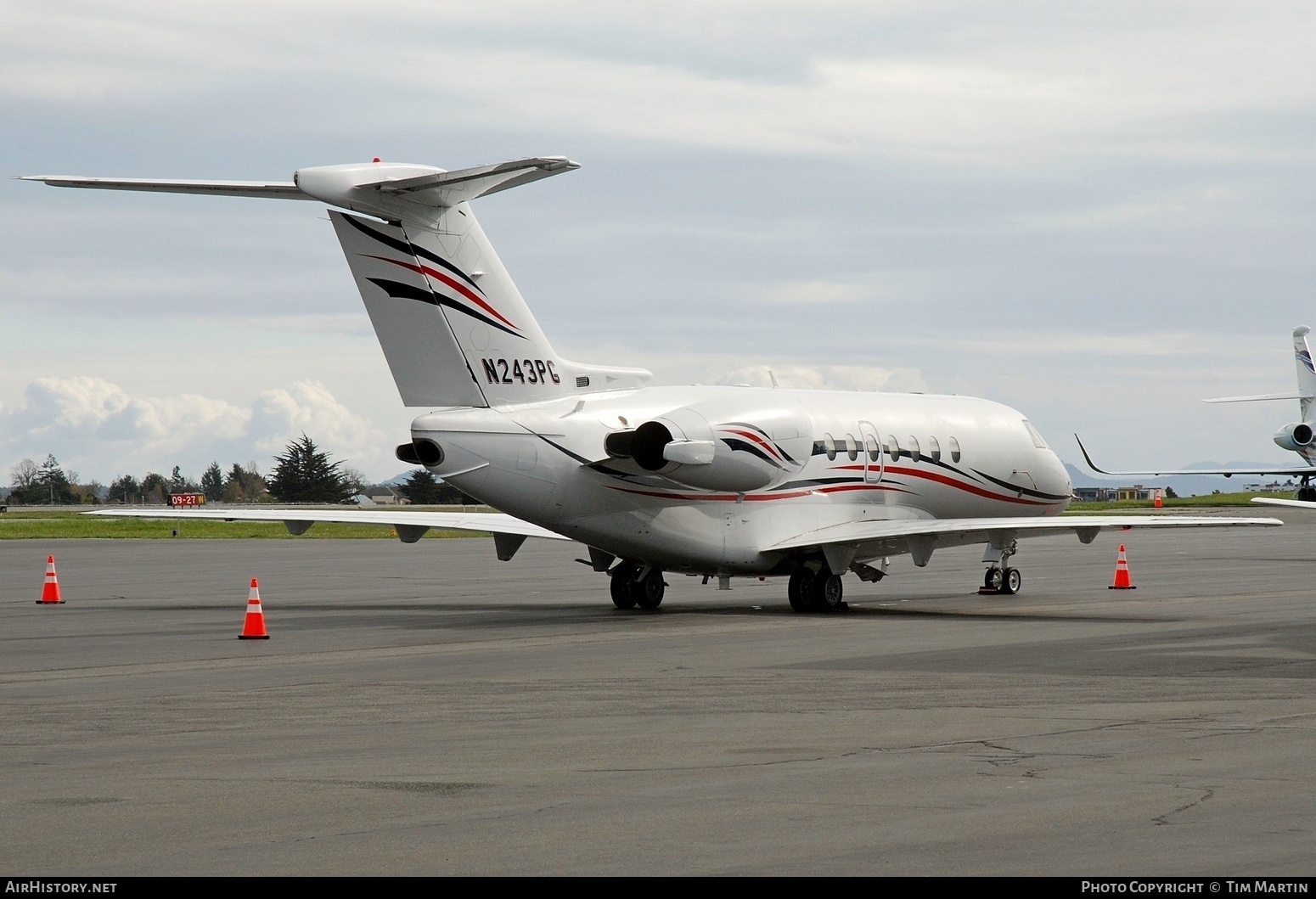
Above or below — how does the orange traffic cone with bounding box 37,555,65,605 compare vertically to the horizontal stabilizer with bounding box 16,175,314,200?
below

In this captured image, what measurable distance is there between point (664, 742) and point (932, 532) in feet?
41.1

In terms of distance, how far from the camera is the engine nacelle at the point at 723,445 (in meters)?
21.6

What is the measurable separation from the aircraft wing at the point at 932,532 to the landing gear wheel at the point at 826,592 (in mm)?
253

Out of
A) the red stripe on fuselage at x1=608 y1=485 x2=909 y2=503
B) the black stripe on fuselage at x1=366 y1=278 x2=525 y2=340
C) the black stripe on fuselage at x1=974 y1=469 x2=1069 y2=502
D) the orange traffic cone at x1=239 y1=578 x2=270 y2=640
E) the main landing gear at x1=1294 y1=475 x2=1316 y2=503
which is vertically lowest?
the orange traffic cone at x1=239 y1=578 x2=270 y2=640

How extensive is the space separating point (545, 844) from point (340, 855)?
896 mm

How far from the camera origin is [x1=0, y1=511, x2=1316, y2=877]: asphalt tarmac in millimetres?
7012

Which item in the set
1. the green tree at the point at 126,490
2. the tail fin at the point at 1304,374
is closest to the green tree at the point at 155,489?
the green tree at the point at 126,490

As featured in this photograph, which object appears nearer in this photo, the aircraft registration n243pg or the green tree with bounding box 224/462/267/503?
the aircraft registration n243pg

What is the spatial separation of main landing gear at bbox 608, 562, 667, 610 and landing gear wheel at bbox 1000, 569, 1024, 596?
21.0 ft

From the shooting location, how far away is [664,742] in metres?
10.3

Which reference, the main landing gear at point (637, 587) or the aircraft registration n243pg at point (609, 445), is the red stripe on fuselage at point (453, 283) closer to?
the aircraft registration n243pg at point (609, 445)

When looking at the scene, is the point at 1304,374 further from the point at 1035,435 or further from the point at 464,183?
the point at 464,183

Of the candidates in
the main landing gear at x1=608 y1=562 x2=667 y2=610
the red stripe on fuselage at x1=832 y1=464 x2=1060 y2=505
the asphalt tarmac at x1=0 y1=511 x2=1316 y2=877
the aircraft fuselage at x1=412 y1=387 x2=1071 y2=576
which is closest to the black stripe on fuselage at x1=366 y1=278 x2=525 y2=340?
the aircraft fuselage at x1=412 y1=387 x2=1071 y2=576

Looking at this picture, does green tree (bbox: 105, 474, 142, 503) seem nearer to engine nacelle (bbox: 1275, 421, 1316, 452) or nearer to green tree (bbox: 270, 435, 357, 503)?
green tree (bbox: 270, 435, 357, 503)
